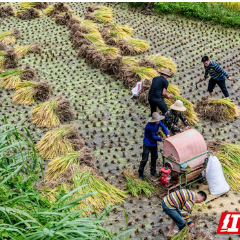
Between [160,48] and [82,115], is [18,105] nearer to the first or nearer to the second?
[82,115]

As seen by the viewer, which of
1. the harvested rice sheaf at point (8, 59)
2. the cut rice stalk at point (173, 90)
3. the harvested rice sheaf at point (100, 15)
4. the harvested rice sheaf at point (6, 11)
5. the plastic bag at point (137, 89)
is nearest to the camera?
the cut rice stalk at point (173, 90)

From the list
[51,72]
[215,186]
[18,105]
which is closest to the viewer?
[215,186]

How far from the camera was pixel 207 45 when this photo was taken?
1199 centimetres

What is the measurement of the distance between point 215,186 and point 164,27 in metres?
8.94

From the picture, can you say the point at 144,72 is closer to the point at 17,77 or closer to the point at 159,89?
the point at 159,89

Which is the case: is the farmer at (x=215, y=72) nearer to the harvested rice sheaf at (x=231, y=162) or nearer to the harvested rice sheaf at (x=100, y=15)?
the harvested rice sheaf at (x=231, y=162)

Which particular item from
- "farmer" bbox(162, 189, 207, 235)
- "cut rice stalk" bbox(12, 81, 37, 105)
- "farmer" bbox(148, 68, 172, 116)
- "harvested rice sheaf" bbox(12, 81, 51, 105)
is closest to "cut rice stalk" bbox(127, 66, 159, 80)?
"farmer" bbox(148, 68, 172, 116)

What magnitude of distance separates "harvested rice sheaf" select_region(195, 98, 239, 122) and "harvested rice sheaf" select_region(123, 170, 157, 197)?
297 centimetres

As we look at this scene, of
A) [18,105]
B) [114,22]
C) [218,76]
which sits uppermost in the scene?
[218,76]

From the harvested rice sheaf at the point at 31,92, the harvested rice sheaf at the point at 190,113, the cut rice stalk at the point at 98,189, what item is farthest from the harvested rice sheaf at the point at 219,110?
the harvested rice sheaf at the point at 31,92

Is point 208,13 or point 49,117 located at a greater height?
point 208,13

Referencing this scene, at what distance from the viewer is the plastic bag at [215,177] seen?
607 centimetres

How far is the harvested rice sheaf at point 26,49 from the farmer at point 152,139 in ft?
23.1

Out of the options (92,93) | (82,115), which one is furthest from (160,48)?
(82,115)
